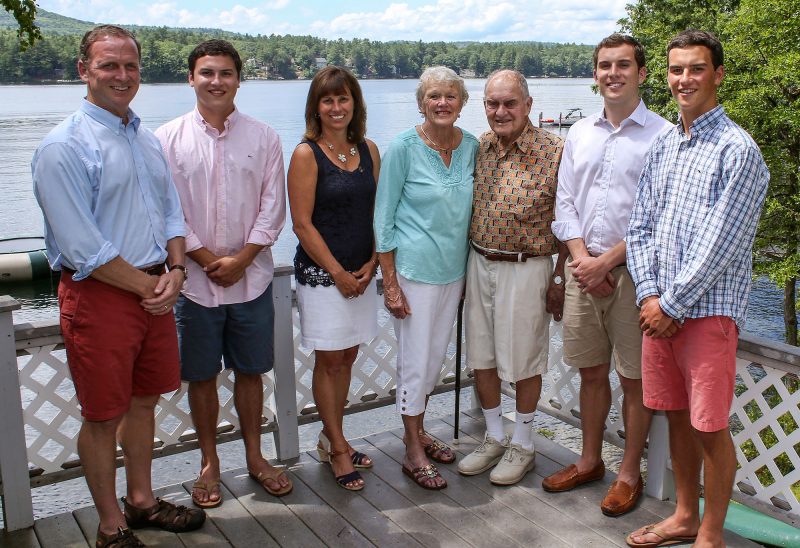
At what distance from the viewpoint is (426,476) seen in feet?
11.1

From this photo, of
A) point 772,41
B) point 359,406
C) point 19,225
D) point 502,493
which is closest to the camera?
point 502,493

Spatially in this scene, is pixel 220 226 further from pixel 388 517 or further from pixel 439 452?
pixel 439 452

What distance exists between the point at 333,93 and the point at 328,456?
1.60 metres

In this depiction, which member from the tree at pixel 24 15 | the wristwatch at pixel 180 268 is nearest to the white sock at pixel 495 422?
the wristwatch at pixel 180 268

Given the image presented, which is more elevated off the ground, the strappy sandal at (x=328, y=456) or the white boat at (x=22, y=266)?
the strappy sandal at (x=328, y=456)

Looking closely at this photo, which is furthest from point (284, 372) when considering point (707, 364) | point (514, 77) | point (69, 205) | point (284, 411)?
point (707, 364)

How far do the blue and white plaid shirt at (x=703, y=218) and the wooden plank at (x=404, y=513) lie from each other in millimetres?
1151

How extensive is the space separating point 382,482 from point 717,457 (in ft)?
4.60

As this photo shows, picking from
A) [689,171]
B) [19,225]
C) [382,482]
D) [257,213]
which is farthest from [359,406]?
[19,225]

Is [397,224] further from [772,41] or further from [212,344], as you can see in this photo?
[772,41]

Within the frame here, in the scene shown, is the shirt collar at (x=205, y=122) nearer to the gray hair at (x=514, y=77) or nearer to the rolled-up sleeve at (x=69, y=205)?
the rolled-up sleeve at (x=69, y=205)

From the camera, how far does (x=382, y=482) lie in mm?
3428

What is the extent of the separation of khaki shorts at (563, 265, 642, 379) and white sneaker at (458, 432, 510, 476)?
0.57 metres

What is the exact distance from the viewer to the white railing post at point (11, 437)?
2.96m
